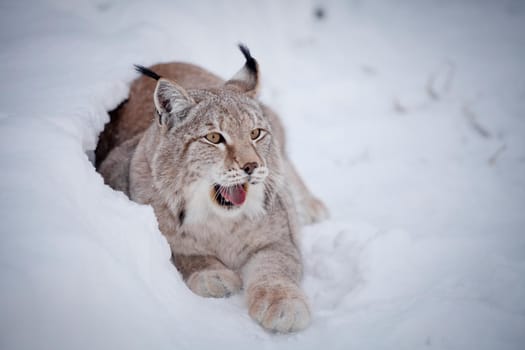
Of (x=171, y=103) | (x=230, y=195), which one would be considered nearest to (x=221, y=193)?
(x=230, y=195)

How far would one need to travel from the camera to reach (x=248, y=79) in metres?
3.20

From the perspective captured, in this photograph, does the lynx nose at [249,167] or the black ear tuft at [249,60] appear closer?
the lynx nose at [249,167]

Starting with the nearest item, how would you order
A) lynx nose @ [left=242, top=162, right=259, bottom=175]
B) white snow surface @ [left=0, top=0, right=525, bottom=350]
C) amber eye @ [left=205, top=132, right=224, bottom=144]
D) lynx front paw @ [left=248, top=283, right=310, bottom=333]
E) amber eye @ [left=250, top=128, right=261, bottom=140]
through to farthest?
white snow surface @ [left=0, top=0, right=525, bottom=350]
lynx front paw @ [left=248, top=283, right=310, bottom=333]
lynx nose @ [left=242, top=162, right=259, bottom=175]
amber eye @ [left=205, top=132, right=224, bottom=144]
amber eye @ [left=250, top=128, right=261, bottom=140]

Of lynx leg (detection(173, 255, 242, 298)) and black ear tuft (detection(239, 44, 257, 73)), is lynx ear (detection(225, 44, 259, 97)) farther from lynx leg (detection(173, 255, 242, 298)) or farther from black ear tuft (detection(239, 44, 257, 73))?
lynx leg (detection(173, 255, 242, 298))

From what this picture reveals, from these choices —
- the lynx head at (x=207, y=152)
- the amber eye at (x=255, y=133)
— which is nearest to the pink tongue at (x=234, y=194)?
the lynx head at (x=207, y=152)

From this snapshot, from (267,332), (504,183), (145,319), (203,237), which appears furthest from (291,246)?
(504,183)

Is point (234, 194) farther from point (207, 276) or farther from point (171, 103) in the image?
point (171, 103)

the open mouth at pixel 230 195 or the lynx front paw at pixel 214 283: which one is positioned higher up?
the open mouth at pixel 230 195

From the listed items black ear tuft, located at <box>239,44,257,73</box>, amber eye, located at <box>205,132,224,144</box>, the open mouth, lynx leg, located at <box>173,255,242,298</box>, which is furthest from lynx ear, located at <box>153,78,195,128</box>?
lynx leg, located at <box>173,255,242,298</box>

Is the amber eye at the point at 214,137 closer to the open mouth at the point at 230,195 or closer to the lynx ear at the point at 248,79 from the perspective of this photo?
the open mouth at the point at 230,195

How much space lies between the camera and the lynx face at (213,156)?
2.46 metres

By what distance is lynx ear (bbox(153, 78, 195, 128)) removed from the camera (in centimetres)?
261

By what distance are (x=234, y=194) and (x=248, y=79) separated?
998mm

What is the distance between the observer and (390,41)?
24.7ft
